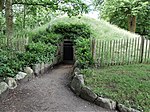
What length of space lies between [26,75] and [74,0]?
4743 mm

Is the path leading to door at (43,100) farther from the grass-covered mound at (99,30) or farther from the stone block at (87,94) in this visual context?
the grass-covered mound at (99,30)

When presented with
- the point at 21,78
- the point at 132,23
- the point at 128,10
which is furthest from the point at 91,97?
the point at 132,23

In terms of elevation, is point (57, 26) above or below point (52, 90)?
above

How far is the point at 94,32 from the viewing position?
13.2 metres

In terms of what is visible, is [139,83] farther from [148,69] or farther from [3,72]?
[3,72]

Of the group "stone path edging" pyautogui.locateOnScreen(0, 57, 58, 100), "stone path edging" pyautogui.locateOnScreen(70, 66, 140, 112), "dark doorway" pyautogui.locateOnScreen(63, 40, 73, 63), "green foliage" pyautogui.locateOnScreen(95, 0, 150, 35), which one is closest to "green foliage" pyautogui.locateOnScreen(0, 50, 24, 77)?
"stone path edging" pyautogui.locateOnScreen(0, 57, 58, 100)

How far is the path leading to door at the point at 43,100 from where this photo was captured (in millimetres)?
5105

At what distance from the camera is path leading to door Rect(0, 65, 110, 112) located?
511 cm

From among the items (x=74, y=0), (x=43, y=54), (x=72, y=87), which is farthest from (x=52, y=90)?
(x=74, y=0)

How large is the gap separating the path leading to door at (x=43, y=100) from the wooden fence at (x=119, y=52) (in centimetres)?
229

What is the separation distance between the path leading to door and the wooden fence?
2.29 m

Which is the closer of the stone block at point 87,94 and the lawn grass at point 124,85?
the lawn grass at point 124,85

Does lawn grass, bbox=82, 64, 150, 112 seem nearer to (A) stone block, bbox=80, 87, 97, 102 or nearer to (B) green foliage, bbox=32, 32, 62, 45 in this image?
(A) stone block, bbox=80, 87, 97, 102

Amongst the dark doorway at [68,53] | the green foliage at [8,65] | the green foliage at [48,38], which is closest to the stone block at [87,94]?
the green foliage at [8,65]
